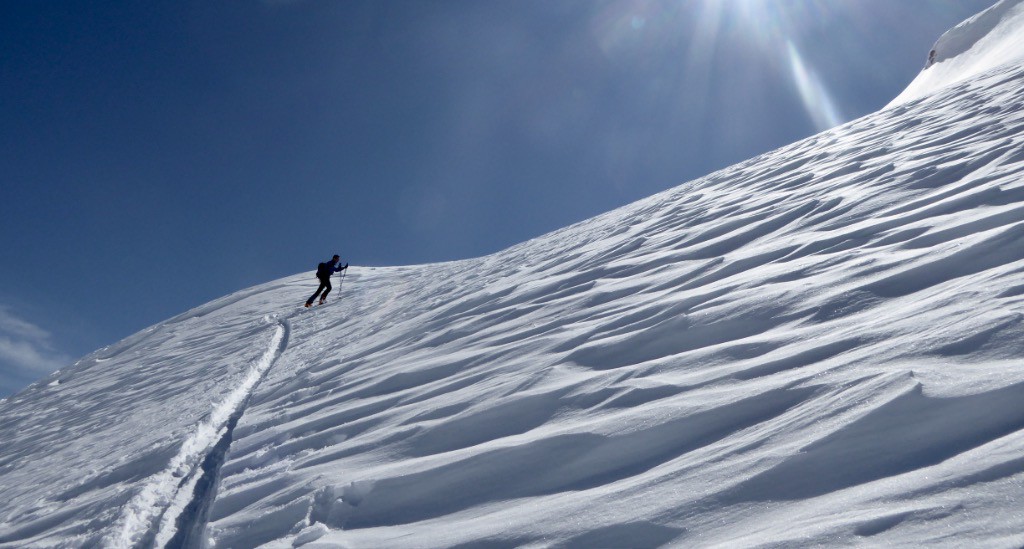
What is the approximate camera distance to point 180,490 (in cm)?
411

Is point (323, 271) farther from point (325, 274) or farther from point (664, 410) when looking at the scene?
point (664, 410)

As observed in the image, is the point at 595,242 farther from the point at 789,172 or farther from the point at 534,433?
the point at 534,433

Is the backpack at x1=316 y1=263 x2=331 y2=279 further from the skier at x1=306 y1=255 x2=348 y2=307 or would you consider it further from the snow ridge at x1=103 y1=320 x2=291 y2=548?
the snow ridge at x1=103 y1=320 x2=291 y2=548

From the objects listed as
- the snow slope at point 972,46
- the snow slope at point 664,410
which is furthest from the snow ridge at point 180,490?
the snow slope at point 972,46

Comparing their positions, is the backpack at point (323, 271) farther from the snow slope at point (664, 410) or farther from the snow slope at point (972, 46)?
the snow slope at point (972, 46)

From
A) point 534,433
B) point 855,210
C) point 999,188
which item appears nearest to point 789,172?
point 855,210

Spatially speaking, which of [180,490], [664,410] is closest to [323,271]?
[180,490]

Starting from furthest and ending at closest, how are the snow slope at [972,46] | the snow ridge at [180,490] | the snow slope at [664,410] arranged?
the snow slope at [972,46]
the snow ridge at [180,490]
the snow slope at [664,410]

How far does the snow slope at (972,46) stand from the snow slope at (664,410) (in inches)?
569

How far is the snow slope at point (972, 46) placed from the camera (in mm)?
19453

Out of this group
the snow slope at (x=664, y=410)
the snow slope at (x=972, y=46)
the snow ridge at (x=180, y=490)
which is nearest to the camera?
the snow slope at (x=664, y=410)

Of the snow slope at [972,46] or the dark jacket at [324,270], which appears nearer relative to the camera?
the dark jacket at [324,270]

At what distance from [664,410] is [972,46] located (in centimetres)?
2652

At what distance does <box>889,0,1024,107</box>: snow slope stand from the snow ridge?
63.4 ft
